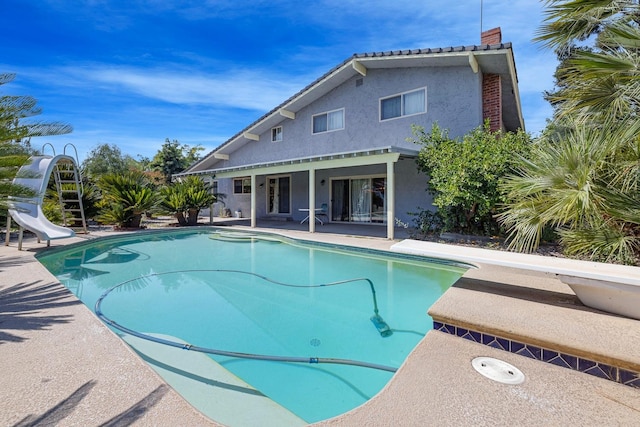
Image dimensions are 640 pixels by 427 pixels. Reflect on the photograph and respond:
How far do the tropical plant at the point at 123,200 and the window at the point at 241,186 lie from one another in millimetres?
7035

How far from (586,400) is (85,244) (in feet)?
44.1

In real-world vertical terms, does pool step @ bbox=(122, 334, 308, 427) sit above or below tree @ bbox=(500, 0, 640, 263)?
below

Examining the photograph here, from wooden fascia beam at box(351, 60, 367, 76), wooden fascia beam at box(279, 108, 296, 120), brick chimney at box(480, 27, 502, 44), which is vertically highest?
brick chimney at box(480, 27, 502, 44)

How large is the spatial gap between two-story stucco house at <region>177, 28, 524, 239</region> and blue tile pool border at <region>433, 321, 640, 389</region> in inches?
297

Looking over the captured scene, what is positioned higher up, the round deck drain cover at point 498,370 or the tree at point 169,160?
the tree at point 169,160

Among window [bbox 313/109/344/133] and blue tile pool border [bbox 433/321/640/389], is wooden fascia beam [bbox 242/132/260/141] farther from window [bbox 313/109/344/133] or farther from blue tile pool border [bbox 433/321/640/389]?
blue tile pool border [bbox 433/321/640/389]

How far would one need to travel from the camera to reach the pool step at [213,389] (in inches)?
109

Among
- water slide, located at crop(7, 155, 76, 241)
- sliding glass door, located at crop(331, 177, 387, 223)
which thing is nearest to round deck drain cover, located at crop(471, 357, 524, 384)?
water slide, located at crop(7, 155, 76, 241)

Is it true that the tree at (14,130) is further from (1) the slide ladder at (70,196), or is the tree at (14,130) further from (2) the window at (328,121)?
(2) the window at (328,121)

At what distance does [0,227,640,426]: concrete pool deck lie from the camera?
2.13m

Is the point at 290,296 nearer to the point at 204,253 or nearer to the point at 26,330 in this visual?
the point at 26,330

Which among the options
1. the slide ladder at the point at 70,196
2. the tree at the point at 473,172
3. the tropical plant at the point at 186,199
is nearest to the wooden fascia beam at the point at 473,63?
the tree at the point at 473,172

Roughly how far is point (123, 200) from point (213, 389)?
13824mm

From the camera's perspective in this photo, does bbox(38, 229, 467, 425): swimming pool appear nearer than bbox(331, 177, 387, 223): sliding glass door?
Yes
